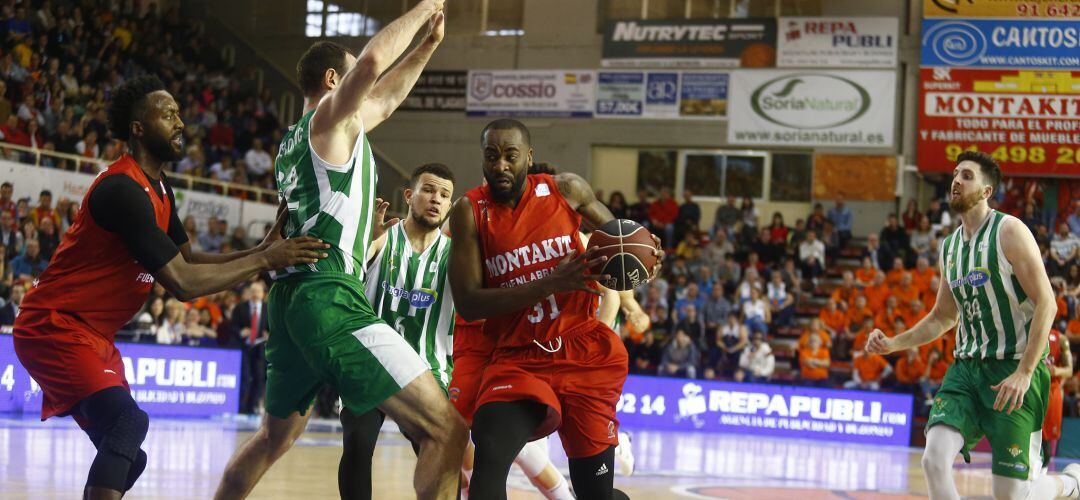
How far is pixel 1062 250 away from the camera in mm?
20766

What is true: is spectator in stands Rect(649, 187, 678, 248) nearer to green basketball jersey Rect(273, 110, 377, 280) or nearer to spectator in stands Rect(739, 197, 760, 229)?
spectator in stands Rect(739, 197, 760, 229)

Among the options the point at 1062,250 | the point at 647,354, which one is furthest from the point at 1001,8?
the point at 647,354

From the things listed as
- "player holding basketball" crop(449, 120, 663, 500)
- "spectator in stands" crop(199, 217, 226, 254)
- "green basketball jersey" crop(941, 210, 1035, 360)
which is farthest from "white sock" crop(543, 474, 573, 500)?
"spectator in stands" crop(199, 217, 226, 254)

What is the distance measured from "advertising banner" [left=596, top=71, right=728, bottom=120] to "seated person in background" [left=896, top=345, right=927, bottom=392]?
8766 mm

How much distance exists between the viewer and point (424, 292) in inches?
257

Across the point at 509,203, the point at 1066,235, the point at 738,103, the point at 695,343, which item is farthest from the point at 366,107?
the point at 738,103

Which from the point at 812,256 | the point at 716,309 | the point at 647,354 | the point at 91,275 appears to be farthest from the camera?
the point at 812,256

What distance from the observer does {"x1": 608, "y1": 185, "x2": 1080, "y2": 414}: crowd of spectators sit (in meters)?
18.5

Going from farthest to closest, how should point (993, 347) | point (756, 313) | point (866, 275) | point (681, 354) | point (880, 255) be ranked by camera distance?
point (880, 255) → point (866, 275) → point (756, 313) → point (681, 354) → point (993, 347)

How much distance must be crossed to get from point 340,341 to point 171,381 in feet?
35.9

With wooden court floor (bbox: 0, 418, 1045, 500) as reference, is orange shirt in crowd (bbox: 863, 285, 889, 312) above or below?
above

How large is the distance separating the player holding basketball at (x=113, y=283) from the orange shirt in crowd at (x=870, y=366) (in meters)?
14.6

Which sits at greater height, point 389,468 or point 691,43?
point 691,43

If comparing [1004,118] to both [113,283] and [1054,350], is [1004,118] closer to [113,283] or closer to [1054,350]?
[1054,350]
